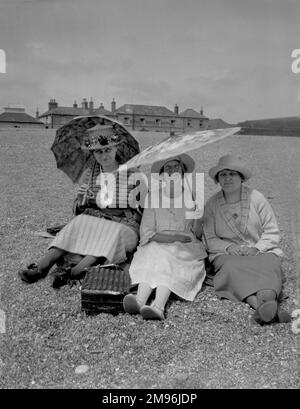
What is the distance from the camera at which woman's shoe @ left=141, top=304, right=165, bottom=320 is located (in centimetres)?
402

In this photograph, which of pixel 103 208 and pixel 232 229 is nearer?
pixel 232 229

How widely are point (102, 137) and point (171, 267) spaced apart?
5.39 feet

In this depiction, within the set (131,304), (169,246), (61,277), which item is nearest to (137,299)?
(131,304)

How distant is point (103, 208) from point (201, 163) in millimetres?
11145

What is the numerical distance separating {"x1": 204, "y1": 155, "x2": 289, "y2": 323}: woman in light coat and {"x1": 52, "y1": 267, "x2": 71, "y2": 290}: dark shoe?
1.50m

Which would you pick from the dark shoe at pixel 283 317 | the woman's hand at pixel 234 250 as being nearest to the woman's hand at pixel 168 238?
the woman's hand at pixel 234 250

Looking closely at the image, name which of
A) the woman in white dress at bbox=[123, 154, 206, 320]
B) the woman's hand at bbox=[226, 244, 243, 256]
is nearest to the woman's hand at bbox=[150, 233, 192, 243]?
the woman in white dress at bbox=[123, 154, 206, 320]

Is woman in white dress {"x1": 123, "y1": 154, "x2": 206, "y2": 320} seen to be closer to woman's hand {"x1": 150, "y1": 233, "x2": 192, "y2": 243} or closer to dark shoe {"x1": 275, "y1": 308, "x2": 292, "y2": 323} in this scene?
woman's hand {"x1": 150, "y1": 233, "x2": 192, "y2": 243}

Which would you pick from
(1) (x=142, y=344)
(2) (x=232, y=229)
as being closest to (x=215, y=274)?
(2) (x=232, y=229)

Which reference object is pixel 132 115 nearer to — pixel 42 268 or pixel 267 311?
pixel 42 268

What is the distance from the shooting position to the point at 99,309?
4.23 m

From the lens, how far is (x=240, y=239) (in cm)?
483
